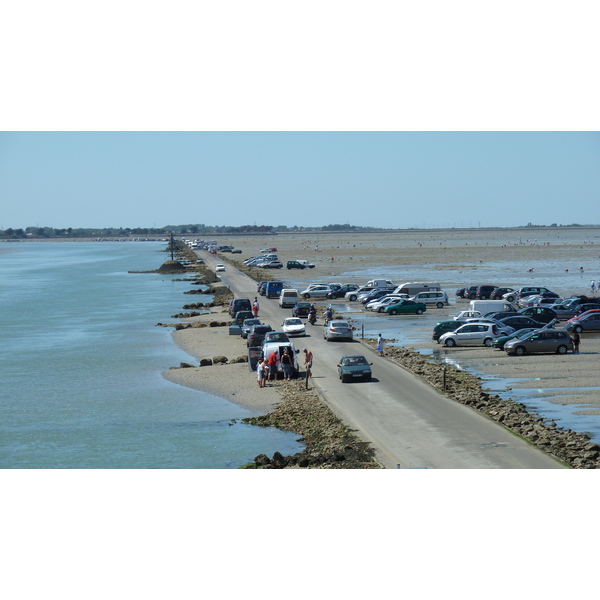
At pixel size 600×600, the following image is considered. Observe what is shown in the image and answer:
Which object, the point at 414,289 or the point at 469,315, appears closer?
the point at 469,315

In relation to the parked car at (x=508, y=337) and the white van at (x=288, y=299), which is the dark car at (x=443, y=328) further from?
the white van at (x=288, y=299)

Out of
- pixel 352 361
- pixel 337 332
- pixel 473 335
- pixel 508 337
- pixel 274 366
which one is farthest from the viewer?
pixel 337 332

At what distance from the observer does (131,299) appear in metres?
92.3

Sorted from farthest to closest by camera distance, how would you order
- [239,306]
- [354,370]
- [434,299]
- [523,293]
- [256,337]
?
[434,299] → [523,293] → [239,306] → [256,337] → [354,370]

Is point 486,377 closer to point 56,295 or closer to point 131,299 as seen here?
point 131,299

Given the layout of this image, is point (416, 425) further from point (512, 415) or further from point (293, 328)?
point (293, 328)

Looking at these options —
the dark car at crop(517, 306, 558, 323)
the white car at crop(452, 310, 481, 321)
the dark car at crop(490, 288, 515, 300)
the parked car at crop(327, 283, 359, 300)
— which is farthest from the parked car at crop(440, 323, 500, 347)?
the parked car at crop(327, 283, 359, 300)

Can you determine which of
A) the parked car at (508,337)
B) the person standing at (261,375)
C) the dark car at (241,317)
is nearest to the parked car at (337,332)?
the parked car at (508,337)

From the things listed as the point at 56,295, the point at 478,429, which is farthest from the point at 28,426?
the point at 56,295

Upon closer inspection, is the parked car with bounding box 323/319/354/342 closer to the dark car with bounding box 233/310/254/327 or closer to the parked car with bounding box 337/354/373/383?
the dark car with bounding box 233/310/254/327

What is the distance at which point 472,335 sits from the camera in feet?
157

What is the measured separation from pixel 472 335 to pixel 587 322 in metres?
9.35

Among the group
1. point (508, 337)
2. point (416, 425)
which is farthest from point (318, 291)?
point (416, 425)

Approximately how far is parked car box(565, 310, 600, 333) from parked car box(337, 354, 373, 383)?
69.1ft
